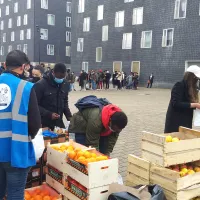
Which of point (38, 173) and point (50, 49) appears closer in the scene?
point (38, 173)

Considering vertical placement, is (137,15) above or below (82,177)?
above

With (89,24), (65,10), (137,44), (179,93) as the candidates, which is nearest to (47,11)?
(65,10)

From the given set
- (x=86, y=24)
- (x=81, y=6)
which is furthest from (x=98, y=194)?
(x=81, y=6)

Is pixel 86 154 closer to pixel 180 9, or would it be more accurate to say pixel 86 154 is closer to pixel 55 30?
pixel 180 9

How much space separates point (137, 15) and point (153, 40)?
3.55 meters

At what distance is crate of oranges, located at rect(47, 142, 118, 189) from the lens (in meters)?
2.87

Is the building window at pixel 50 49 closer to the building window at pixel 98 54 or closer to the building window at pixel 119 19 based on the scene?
the building window at pixel 98 54

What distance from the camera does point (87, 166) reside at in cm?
285

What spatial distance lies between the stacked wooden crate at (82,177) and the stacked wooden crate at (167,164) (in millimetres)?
630

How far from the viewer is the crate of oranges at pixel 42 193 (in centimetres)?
326

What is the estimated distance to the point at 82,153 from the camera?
123 inches

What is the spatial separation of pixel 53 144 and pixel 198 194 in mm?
A: 1922

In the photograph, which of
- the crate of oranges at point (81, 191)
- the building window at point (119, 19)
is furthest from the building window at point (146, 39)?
the crate of oranges at point (81, 191)

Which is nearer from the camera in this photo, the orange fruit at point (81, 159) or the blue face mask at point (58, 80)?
the orange fruit at point (81, 159)
